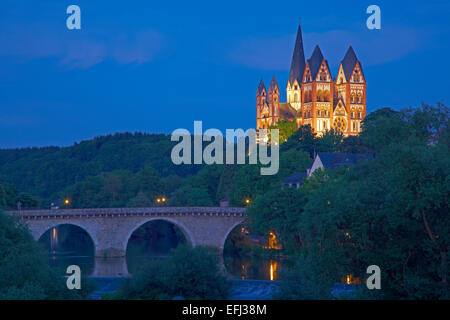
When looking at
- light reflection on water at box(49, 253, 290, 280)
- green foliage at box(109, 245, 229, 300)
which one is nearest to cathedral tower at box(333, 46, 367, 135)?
light reflection on water at box(49, 253, 290, 280)

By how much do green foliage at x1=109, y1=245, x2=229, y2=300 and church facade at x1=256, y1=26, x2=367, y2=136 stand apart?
88030 millimetres

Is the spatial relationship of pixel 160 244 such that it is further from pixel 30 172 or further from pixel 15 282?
pixel 30 172

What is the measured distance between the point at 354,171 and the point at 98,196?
172ft

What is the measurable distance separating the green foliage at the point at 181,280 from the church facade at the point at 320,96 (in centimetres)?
8803

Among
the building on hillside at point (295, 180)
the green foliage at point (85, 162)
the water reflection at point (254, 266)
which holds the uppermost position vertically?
the green foliage at point (85, 162)

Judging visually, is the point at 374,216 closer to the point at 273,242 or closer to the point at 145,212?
the point at 273,242

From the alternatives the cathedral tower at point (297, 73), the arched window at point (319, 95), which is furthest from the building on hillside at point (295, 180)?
the cathedral tower at point (297, 73)

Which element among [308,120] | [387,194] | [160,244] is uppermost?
[308,120]

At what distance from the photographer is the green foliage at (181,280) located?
85.6ft

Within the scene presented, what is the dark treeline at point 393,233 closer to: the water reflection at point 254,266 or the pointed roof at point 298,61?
the water reflection at point 254,266

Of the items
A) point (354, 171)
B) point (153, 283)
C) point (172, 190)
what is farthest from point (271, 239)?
point (172, 190)

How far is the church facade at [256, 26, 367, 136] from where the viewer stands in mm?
115750

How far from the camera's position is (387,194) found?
25.6m

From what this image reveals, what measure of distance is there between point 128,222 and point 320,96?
213 feet
